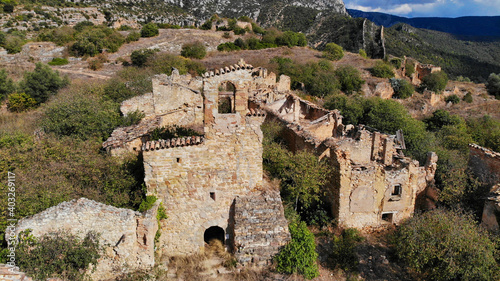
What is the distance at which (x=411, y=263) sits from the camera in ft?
32.2

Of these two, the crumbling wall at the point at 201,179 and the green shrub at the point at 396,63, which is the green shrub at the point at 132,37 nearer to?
the green shrub at the point at 396,63

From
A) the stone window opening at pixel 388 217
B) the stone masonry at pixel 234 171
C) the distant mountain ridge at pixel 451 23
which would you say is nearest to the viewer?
the stone masonry at pixel 234 171

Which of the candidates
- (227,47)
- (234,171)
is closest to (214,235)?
(234,171)

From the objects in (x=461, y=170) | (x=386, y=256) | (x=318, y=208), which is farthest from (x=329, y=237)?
(x=461, y=170)

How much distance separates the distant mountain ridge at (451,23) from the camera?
89.5 meters

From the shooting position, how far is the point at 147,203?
33.4 feet

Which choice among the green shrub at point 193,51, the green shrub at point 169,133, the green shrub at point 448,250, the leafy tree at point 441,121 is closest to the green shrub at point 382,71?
the leafy tree at point 441,121

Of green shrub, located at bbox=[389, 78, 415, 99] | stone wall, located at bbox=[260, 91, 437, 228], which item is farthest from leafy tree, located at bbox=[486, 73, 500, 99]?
stone wall, located at bbox=[260, 91, 437, 228]

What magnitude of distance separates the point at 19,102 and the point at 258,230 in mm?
20808

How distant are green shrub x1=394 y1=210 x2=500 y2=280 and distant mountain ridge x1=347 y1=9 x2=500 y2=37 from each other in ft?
302

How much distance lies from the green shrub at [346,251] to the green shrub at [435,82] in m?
36.0

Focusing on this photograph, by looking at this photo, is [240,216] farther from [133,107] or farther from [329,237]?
[133,107]

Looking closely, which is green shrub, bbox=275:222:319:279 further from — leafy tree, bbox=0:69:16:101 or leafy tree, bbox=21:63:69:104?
leafy tree, bbox=0:69:16:101

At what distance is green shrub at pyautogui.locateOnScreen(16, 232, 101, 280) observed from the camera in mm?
7953
